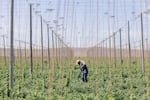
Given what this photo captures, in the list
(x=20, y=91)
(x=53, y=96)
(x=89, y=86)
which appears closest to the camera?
(x=53, y=96)

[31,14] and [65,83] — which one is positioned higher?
[31,14]

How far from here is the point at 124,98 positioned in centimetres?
1018

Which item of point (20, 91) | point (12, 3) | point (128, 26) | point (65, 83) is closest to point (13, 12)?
point (12, 3)

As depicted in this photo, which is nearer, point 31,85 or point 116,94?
point 116,94

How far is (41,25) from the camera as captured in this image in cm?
1997

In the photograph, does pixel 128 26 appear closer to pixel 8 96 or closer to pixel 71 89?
pixel 71 89

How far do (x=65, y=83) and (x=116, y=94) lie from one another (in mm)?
3373

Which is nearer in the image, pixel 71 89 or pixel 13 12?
pixel 13 12

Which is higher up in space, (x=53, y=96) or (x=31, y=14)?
(x=31, y=14)

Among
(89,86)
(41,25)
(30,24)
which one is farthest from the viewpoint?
(41,25)

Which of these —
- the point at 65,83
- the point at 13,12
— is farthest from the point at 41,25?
the point at 13,12

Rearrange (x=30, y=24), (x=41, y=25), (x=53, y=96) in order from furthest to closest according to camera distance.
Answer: (x=41, y=25) → (x=30, y=24) → (x=53, y=96)

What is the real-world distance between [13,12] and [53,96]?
3.59 meters

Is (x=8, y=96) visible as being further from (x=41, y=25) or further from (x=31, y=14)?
(x=41, y=25)
